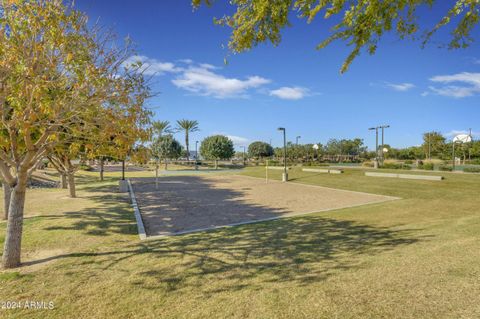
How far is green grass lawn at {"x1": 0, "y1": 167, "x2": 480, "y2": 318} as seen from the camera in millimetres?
4055

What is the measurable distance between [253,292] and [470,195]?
16800 millimetres

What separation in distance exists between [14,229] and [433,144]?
7904 centimetres

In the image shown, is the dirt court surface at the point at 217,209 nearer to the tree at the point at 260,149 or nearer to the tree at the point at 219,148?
the tree at the point at 219,148

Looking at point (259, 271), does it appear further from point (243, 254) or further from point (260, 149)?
point (260, 149)

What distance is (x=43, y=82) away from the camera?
5.17 metres

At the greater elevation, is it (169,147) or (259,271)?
(169,147)

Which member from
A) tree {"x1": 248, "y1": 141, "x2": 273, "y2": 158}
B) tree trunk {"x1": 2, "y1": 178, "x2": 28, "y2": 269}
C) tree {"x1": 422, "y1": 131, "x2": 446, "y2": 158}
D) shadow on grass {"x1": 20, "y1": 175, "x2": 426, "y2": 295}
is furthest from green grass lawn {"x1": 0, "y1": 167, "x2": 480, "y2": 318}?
tree {"x1": 248, "y1": 141, "x2": 273, "y2": 158}

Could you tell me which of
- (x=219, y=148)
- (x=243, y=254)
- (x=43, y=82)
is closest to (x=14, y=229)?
(x=43, y=82)

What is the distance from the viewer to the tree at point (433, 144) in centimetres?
6297

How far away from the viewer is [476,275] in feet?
15.4

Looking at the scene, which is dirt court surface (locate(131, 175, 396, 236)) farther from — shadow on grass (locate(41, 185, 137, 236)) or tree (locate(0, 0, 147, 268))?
tree (locate(0, 0, 147, 268))

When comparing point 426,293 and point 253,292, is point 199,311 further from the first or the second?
point 426,293

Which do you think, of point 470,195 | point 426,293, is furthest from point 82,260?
point 470,195

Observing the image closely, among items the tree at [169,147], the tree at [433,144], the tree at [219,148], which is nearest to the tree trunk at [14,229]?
the tree at [169,147]
